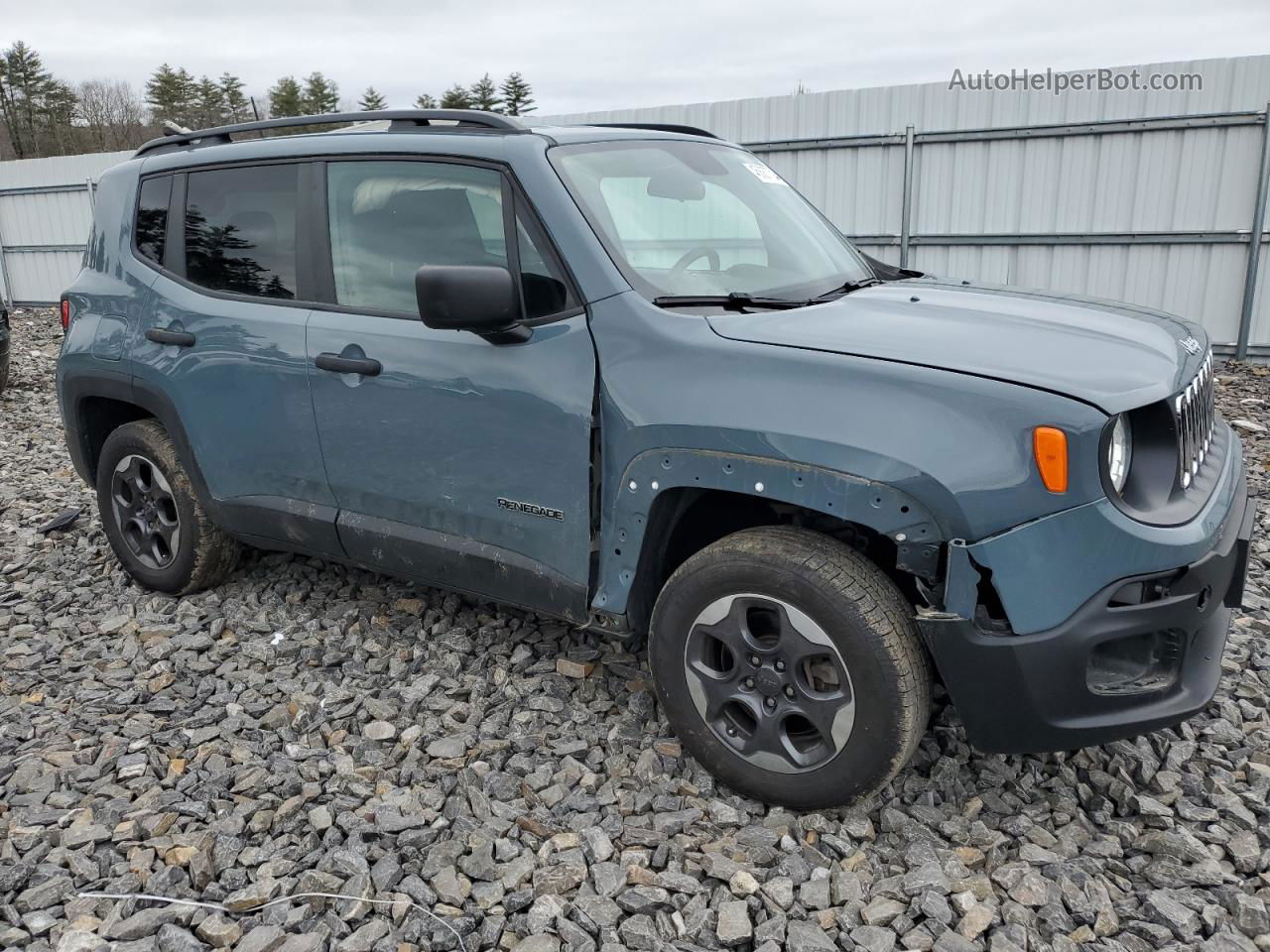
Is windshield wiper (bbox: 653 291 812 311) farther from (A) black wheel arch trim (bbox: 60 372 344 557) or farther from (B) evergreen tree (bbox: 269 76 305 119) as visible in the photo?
(B) evergreen tree (bbox: 269 76 305 119)

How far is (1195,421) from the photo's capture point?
109 inches

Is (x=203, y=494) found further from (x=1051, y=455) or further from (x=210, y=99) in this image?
(x=210, y=99)

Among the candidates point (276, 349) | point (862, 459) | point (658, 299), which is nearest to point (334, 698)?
point (276, 349)

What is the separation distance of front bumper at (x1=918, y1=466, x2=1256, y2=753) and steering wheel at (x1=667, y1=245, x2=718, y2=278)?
1.32 m

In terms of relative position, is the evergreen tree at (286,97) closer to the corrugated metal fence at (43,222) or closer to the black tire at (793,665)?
the corrugated metal fence at (43,222)

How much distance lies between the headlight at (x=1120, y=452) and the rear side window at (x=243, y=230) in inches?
111

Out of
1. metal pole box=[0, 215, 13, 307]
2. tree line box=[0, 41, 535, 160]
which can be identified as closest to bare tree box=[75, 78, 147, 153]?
tree line box=[0, 41, 535, 160]

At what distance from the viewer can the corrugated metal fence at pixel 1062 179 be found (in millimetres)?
9625

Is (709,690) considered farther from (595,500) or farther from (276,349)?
(276,349)

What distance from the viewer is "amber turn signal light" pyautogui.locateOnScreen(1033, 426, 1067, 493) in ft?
7.38

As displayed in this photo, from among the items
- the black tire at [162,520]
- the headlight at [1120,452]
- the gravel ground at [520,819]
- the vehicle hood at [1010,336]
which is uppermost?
the vehicle hood at [1010,336]

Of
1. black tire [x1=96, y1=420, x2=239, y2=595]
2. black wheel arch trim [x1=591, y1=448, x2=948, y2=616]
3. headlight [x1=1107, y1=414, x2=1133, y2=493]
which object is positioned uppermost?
headlight [x1=1107, y1=414, x2=1133, y2=493]

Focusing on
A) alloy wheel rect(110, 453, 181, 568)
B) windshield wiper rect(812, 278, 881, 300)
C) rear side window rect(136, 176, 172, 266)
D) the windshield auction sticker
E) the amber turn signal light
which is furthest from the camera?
alloy wheel rect(110, 453, 181, 568)

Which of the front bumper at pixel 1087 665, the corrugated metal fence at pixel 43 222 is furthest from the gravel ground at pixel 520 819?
the corrugated metal fence at pixel 43 222
